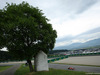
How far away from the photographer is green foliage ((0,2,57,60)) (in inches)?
618

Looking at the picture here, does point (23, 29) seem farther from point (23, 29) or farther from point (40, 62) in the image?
point (40, 62)

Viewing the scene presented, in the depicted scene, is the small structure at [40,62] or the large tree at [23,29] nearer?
the large tree at [23,29]

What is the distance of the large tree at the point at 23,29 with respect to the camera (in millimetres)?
15711

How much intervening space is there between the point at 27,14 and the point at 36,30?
4625 mm

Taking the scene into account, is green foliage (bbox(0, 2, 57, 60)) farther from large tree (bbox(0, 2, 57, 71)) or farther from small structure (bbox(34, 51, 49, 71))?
small structure (bbox(34, 51, 49, 71))

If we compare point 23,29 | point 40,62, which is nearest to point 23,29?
point 23,29

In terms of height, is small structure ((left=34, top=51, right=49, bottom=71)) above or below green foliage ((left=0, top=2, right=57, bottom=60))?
below

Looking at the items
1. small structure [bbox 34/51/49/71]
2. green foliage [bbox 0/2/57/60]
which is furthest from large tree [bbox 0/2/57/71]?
small structure [bbox 34/51/49/71]

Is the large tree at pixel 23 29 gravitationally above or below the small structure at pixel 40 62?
above

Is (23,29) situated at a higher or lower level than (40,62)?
higher

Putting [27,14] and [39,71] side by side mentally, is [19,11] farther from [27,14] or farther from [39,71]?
[39,71]

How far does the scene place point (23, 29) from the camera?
16531 millimetres

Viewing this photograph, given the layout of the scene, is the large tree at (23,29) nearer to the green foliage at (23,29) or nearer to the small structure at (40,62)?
the green foliage at (23,29)

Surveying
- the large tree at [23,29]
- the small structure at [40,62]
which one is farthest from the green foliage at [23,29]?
the small structure at [40,62]
